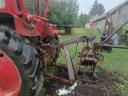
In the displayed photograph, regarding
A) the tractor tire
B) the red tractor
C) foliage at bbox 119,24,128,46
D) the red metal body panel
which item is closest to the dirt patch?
the red tractor

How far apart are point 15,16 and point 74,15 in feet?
96.3

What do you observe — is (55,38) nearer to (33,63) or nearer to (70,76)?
(70,76)

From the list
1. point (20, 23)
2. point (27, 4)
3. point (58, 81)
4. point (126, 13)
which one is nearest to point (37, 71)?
point (20, 23)

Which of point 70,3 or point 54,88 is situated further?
point 70,3

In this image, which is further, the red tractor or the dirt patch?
the dirt patch

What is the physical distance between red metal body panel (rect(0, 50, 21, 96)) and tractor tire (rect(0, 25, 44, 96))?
0.05 metres

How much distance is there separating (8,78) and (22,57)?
1.04ft

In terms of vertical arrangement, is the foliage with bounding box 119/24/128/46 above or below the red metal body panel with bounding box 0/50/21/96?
below

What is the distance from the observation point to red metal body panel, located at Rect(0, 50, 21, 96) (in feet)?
14.7

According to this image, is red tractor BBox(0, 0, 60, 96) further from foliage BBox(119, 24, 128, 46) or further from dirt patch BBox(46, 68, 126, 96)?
foliage BBox(119, 24, 128, 46)

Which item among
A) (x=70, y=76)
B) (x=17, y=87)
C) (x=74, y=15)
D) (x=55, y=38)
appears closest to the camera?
(x=17, y=87)

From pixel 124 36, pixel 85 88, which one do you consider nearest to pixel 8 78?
pixel 85 88

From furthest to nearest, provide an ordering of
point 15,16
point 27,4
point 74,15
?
point 74,15 → point 27,4 → point 15,16

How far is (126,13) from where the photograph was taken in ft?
22.5
